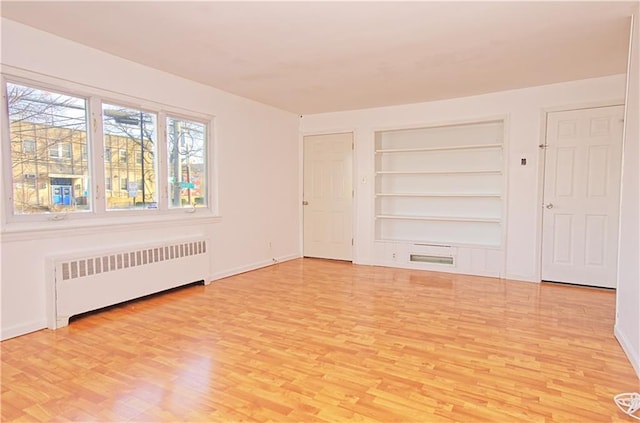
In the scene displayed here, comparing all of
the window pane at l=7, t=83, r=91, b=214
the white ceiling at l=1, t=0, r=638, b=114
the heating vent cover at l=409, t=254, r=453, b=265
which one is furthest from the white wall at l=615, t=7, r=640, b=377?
the window pane at l=7, t=83, r=91, b=214

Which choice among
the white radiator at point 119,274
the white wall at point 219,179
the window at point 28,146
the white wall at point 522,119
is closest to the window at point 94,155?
the window at point 28,146

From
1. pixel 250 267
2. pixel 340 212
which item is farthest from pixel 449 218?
pixel 250 267

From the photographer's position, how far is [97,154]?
361 centimetres

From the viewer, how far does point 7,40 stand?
2906 millimetres

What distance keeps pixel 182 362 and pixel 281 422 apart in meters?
0.99

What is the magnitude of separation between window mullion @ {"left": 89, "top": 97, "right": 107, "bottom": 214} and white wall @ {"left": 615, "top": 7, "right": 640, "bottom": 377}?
4.33 metres

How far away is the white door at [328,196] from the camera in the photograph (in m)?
6.21

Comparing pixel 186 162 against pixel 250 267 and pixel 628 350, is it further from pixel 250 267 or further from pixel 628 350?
pixel 628 350

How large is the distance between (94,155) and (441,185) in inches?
178

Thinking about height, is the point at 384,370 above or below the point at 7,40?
below

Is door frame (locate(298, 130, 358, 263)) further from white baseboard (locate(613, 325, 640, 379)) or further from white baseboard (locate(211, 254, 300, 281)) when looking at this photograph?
white baseboard (locate(613, 325, 640, 379))

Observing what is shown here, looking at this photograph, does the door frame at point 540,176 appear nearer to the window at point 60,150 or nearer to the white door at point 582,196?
the white door at point 582,196

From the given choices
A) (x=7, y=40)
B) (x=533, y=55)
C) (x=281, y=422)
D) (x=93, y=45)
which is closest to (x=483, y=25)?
(x=533, y=55)

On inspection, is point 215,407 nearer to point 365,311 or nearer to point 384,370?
point 384,370
